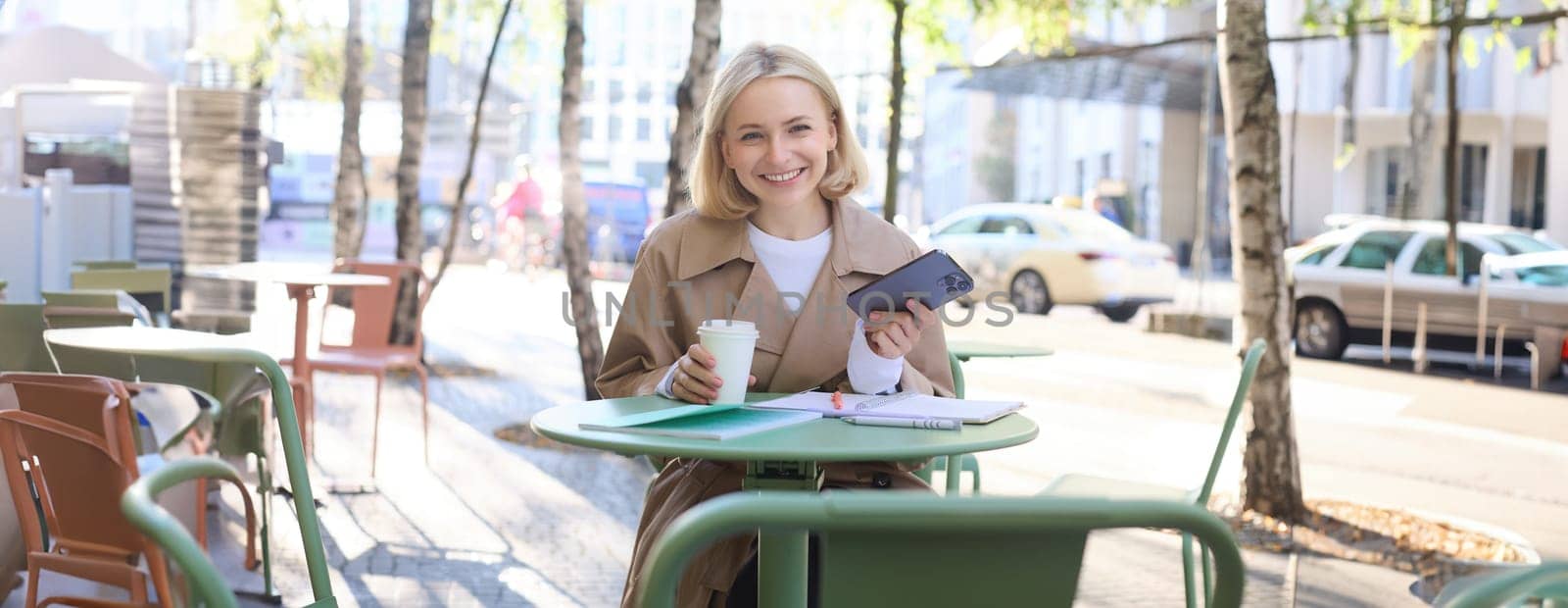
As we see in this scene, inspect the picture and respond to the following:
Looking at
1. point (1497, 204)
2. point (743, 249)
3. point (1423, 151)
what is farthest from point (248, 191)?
point (1497, 204)

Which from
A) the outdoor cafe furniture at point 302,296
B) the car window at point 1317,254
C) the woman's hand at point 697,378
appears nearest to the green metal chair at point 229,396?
the outdoor cafe furniture at point 302,296

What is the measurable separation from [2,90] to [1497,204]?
92.3 feet

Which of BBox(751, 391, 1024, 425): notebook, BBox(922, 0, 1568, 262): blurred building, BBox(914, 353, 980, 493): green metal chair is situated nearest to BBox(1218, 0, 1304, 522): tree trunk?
BBox(914, 353, 980, 493): green metal chair

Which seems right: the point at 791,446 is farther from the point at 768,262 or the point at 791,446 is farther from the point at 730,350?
the point at 768,262

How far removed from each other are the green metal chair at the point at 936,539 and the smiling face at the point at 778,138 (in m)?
1.73

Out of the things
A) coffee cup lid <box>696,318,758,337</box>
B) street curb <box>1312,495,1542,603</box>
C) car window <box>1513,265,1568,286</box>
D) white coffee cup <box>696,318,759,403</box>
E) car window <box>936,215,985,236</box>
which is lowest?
street curb <box>1312,495,1542,603</box>

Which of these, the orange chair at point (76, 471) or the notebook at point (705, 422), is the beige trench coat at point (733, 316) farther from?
the orange chair at point (76, 471)

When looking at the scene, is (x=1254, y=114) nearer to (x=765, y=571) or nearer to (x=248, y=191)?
(x=765, y=571)

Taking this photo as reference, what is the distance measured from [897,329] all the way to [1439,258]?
14.0 metres

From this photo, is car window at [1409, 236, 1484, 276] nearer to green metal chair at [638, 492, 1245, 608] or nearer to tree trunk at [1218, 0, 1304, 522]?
tree trunk at [1218, 0, 1304, 522]

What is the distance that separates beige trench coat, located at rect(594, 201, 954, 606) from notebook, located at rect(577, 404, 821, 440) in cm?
40

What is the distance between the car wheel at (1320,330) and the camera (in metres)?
16.1

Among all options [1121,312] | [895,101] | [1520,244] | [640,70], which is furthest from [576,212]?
[640,70]

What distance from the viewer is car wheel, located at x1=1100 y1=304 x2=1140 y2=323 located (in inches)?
813
